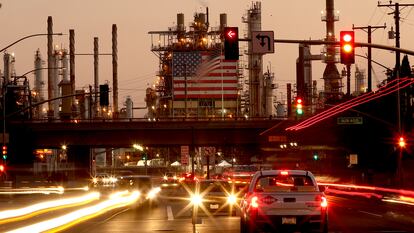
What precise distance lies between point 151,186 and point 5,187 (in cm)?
2588

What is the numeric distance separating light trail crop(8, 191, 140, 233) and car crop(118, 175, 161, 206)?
32 centimetres

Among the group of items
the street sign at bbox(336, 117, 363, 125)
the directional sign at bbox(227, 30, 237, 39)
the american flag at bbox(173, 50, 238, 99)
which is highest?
the american flag at bbox(173, 50, 238, 99)

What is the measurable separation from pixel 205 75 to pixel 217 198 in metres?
101

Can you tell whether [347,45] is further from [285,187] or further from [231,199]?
[285,187]

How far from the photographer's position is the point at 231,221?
94.7 ft

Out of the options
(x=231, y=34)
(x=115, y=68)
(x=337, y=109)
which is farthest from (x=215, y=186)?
(x=115, y=68)

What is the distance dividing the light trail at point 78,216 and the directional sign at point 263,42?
871 centimetres

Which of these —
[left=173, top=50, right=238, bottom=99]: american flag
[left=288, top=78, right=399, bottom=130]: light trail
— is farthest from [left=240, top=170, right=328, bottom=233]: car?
[left=173, top=50, right=238, bottom=99]: american flag

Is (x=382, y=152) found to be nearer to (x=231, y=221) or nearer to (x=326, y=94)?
(x=231, y=221)

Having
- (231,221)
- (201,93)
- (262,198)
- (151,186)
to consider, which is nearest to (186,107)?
(201,93)

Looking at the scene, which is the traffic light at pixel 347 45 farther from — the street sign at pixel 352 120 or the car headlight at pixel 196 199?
the street sign at pixel 352 120

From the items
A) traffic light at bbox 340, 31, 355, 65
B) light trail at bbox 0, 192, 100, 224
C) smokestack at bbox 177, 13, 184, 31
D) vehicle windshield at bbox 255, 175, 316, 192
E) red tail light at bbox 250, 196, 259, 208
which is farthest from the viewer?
smokestack at bbox 177, 13, 184, 31

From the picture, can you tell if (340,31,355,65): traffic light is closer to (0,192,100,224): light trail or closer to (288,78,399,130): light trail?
(0,192,100,224): light trail

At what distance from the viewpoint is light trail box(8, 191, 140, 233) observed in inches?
817
